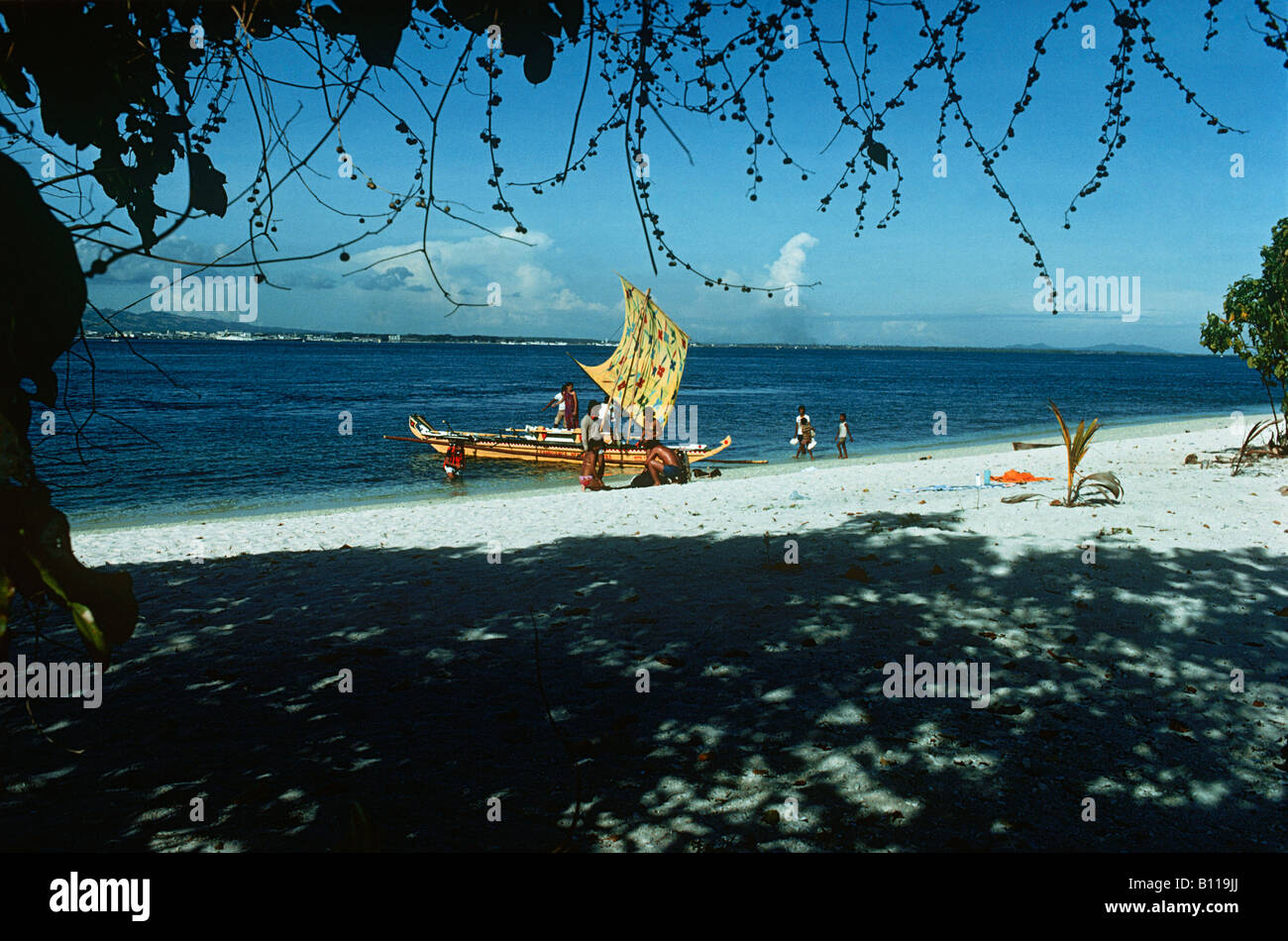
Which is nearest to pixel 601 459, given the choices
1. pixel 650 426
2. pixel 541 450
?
pixel 650 426

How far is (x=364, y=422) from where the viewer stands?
152ft

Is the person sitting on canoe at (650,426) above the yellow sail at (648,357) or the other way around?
the other way around

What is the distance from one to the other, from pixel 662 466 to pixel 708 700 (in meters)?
15.5

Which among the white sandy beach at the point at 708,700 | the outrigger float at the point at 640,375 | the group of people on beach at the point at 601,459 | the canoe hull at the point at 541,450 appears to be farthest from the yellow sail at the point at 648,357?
the white sandy beach at the point at 708,700

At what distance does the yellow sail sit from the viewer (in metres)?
26.0

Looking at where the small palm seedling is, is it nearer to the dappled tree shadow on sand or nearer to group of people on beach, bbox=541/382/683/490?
the dappled tree shadow on sand

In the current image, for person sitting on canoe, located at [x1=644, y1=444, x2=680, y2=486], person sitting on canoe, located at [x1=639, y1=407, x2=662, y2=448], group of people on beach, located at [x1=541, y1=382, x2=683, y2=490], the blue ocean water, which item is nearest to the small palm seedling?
the blue ocean water

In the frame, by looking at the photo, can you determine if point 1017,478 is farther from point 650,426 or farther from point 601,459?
point 650,426

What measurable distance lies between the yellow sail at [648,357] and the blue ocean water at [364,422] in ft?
13.0

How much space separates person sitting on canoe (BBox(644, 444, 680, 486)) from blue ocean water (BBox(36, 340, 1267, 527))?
594 centimetres

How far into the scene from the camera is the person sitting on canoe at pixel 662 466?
20250 millimetres

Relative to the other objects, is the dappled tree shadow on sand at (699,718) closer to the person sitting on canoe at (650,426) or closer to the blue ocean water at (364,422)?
the blue ocean water at (364,422)
